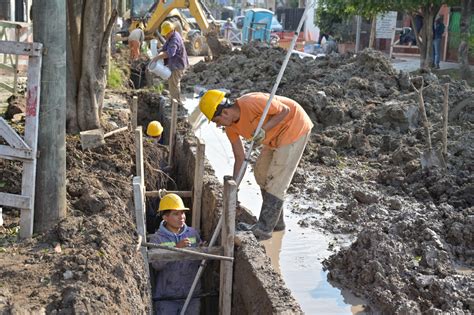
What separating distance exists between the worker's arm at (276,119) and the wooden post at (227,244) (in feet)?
4.35

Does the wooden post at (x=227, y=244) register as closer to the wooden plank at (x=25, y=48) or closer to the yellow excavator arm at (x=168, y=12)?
the wooden plank at (x=25, y=48)

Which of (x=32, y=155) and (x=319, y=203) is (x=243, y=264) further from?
(x=319, y=203)

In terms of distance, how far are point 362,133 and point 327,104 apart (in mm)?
1804

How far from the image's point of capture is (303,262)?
6781mm

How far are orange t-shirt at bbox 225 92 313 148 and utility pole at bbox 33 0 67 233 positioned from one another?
209 centimetres

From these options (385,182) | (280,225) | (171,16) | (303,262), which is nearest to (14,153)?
(303,262)

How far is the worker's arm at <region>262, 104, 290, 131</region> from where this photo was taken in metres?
6.43

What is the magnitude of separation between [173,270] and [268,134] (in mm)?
1675

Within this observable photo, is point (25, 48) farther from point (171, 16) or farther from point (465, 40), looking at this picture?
point (171, 16)

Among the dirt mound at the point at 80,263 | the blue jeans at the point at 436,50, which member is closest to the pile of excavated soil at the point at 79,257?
the dirt mound at the point at 80,263

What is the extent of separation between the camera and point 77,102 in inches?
302

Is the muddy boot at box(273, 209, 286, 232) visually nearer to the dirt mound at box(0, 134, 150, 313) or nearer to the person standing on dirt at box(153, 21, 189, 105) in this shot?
the dirt mound at box(0, 134, 150, 313)

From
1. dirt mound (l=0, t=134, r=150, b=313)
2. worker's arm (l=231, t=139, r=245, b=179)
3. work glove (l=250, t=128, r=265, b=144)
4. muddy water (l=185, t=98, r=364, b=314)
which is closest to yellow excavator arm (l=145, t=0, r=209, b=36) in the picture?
muddy water (l=185, t=98, r=364, b=314)

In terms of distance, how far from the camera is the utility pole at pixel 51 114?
436cm
